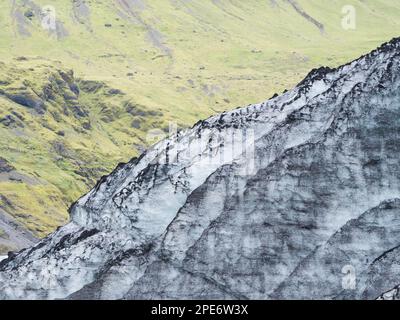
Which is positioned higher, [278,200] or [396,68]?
[396,68]

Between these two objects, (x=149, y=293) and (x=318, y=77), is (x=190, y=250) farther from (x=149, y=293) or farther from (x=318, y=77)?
(x=318, y=77)

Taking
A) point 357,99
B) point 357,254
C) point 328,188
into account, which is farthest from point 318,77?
point 357,254

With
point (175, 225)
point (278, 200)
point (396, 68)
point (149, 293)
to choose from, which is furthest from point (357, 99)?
point (149, 293)

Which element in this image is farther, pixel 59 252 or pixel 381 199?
pixel 59 252

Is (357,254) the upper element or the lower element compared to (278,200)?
lower

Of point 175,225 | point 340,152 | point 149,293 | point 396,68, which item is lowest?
point 149,293

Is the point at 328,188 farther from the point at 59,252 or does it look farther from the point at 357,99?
the point at 59,252
